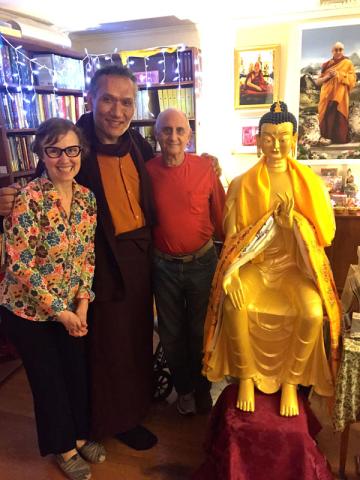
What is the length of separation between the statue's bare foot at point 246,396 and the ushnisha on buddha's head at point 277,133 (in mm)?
893

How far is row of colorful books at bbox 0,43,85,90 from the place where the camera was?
2.79 metres

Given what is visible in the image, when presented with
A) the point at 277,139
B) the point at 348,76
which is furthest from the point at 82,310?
the point at 348,76

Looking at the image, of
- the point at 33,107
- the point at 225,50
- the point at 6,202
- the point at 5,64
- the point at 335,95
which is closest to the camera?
the point at 6,202

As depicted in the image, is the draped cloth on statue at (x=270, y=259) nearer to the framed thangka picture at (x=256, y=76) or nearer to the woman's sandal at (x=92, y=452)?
the woman's sandal at (x=92, y=452)

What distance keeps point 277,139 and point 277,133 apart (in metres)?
0.02

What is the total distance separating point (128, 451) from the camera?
1867 millimetres

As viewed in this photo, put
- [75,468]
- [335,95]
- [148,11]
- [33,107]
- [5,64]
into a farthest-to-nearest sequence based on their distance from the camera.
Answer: [335,95] < [33,107] < [148,11] < [5,64] < [75,468]

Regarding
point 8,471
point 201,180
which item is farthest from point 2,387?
point 201,180

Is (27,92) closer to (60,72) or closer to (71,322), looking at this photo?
(60,72)

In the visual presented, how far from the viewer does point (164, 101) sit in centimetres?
339

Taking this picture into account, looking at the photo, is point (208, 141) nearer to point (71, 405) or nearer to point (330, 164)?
point (330, 164)

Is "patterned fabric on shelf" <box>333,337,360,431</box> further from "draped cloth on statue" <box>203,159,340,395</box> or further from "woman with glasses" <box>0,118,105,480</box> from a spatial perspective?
"woman with glasses" <box>0,118,105,480</box>

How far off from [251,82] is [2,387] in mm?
2894

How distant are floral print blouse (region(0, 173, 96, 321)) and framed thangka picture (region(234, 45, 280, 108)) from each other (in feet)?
7.26
